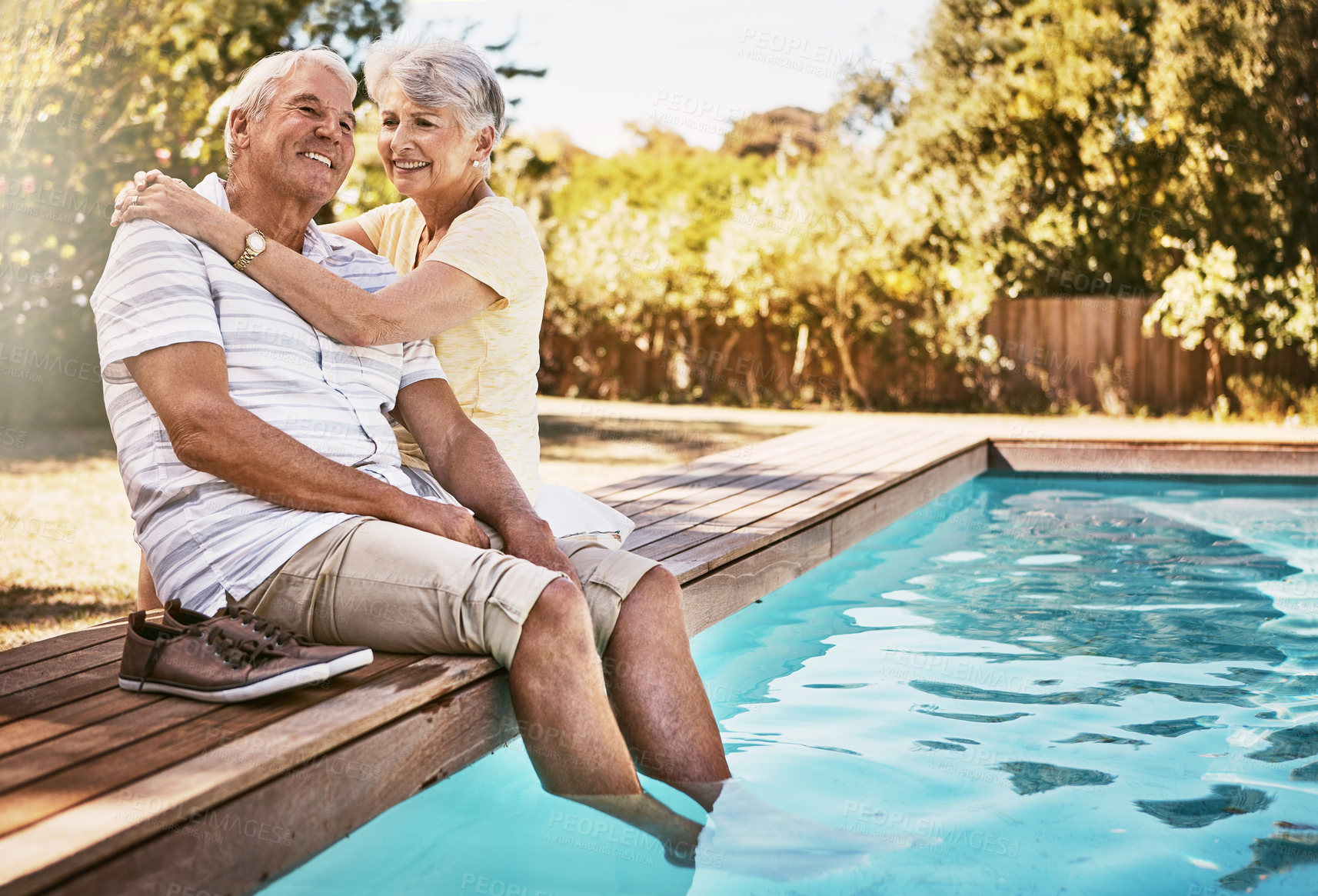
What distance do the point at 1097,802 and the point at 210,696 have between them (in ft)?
6.24

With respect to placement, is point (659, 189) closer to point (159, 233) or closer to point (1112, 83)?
point (1112, 83)

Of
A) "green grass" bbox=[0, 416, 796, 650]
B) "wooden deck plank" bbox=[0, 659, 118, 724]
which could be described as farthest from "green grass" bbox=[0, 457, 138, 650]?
"wooden deck plank" bbox=[0, 659, 118, 724]

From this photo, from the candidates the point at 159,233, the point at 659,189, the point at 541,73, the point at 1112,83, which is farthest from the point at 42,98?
the point at 659,189

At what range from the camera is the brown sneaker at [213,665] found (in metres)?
1.82

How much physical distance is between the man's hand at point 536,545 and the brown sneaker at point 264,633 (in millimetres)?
425

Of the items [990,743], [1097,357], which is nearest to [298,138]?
[990,743]

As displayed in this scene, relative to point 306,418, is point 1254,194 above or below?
above

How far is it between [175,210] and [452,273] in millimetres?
535

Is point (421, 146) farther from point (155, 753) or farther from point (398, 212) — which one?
point (155, 753)

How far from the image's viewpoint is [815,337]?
15.3 meters

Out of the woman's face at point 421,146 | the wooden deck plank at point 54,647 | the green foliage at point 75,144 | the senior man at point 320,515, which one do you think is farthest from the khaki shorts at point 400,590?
the green foliage at point 75,144

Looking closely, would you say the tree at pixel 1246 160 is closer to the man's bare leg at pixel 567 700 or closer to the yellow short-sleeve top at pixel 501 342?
the yellow short-sleeve top at pixel 501 342

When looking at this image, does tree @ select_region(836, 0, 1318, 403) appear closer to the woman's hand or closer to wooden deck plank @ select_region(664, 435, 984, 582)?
wooden deck plank @ select_region(664, 435, 984, 582)

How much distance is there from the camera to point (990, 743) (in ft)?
9.93
